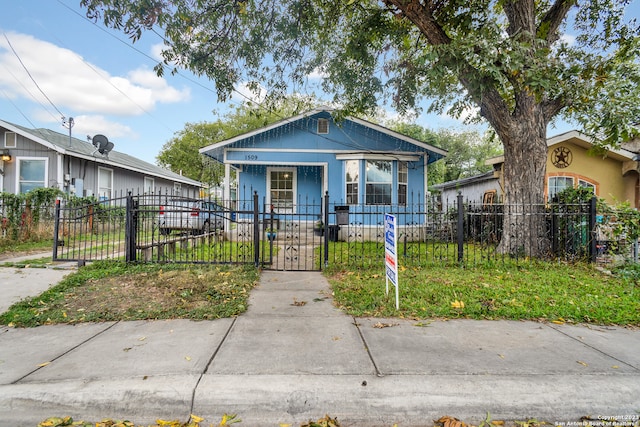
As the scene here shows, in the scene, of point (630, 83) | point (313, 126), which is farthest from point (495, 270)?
point (313, 126)

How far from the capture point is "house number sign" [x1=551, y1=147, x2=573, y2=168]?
12781 millimetres

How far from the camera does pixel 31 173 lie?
13172 mm

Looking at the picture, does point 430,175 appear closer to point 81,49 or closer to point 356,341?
point 81,49

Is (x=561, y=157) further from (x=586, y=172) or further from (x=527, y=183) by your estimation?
(x=527, y=183)

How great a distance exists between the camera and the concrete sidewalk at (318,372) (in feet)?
8.13

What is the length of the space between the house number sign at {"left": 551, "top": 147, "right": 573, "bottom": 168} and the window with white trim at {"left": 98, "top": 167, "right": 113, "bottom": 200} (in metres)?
20.4

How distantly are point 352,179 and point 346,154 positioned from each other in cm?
102

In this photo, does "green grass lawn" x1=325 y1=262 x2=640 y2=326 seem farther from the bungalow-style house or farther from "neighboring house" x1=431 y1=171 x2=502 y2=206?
the bungalow-style house

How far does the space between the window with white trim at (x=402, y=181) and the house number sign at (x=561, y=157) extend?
604 cm

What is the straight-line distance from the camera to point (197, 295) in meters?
4.95

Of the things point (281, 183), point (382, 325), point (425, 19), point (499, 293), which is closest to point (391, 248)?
point (382, 325)

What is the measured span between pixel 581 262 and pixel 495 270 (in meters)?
2.37

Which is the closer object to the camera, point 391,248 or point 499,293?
point 391,248

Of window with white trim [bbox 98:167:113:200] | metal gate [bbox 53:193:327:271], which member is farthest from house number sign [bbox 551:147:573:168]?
window with white trim [bbox 98:167:113:200]
